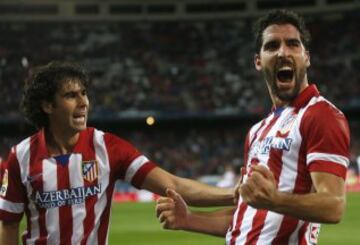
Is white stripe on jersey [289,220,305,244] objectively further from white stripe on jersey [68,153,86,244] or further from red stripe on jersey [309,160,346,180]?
white stripe on jersey [68,153,86,244]

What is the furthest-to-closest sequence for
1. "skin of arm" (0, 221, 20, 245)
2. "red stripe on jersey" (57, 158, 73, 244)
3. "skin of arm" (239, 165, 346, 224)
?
"skin of arm" (0, 221, 20, 245), "red stripe on jersey" (57, 158, 73, 244), "skin of arm" (239, 165, 346, 224)

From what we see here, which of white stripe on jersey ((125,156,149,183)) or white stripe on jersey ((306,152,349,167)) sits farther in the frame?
white stripe on jersey ((125,156,149,183))

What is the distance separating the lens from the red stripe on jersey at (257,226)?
2.99 meters

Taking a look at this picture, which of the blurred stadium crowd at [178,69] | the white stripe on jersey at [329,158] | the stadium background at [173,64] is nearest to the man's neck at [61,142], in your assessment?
the white stripe on jersey at [329,158]

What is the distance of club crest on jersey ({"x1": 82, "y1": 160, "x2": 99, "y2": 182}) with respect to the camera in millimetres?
3559

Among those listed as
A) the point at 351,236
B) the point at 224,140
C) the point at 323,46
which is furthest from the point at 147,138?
the point at 351,236

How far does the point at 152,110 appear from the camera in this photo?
1151 inches

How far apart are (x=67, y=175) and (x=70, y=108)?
362 millimetres

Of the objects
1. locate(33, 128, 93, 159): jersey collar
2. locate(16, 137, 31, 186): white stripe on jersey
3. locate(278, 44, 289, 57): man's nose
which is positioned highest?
locate(278, 44, 289, 57): man's nose

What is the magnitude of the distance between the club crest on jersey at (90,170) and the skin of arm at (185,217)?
1.57 ft

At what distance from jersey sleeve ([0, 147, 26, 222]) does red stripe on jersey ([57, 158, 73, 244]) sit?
0.21m

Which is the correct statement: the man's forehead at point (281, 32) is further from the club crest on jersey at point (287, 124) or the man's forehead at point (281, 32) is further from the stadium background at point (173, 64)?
the stadium background at point (173, 64)

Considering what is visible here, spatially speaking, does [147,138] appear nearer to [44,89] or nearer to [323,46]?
[323,46]

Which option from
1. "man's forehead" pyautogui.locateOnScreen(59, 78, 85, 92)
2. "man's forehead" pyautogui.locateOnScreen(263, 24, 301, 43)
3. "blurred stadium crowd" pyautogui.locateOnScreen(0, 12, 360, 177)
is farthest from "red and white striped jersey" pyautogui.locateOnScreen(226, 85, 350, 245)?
"blurred stadium crowd" pyautogui.locateOnScreen(0, 12, 360, 177)
